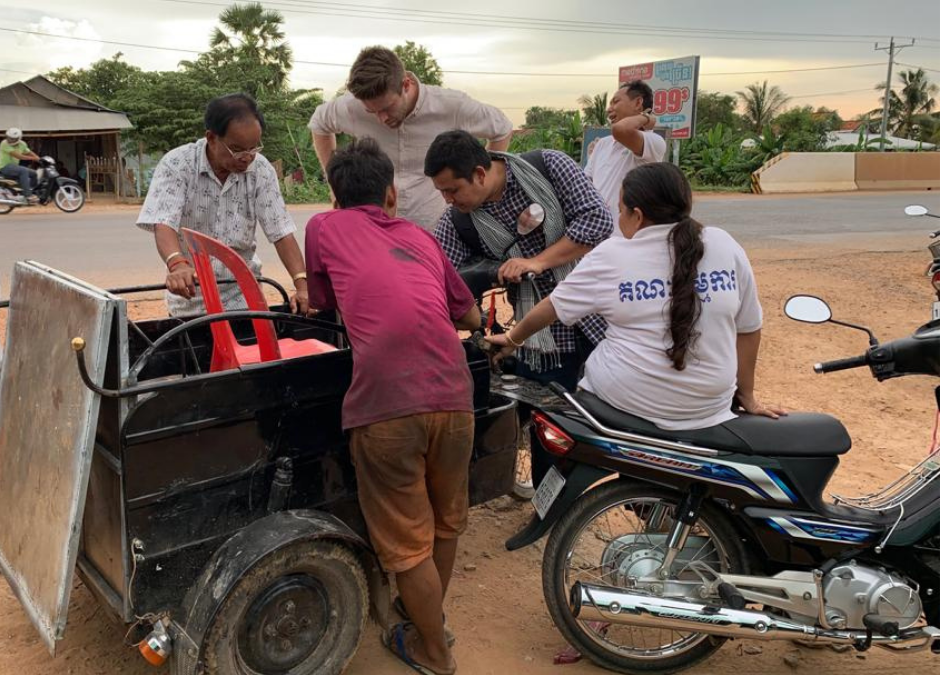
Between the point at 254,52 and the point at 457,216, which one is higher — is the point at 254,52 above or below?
above

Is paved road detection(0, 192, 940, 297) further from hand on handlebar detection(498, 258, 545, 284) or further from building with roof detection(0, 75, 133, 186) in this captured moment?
building with roof detection(0, 75, 133, 186)

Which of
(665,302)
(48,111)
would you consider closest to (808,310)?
(665,302)

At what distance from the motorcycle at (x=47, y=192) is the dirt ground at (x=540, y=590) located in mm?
10343

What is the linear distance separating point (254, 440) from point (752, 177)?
2460 cm

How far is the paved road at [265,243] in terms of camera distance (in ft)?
29.7

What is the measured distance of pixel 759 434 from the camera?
252cm

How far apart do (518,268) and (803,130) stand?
28.4m

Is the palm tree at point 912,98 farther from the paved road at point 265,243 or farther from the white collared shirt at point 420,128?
the white collared shirt at point 420,128

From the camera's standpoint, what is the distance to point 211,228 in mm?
3430

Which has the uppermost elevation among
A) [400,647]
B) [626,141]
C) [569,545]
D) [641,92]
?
[641,92]

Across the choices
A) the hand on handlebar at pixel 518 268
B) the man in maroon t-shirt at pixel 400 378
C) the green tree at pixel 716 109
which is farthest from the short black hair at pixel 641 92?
the green tree at pixel 716 109

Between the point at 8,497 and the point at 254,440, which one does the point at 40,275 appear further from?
the point at 254,440

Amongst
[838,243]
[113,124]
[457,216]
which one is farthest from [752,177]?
[457,216]

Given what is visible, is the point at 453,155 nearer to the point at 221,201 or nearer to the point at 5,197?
the point at 221,201
